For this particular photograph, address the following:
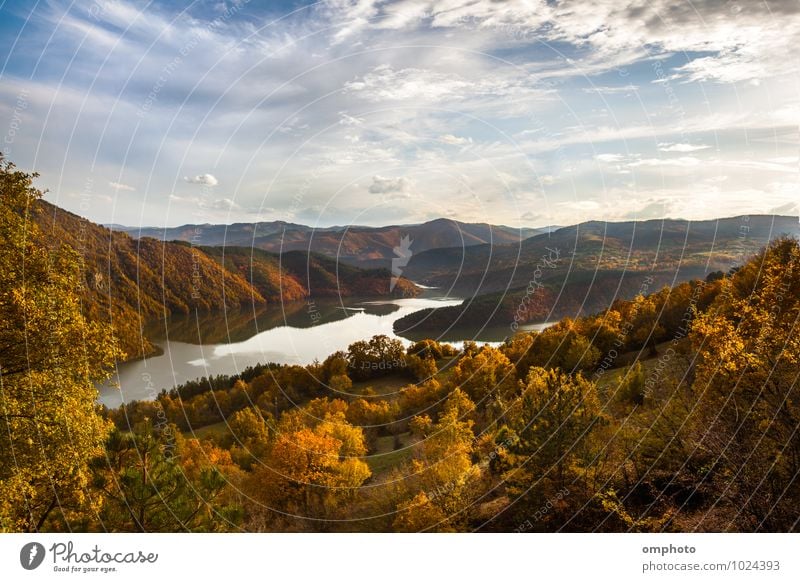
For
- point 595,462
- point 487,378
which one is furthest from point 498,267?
point 595,462

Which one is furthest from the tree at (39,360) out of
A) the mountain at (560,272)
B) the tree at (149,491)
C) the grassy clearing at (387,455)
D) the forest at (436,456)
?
the mountain at (560,272)

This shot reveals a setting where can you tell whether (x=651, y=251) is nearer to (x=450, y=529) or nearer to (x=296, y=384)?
(x=296, y=384)

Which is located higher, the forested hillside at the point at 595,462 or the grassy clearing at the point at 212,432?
the forested hillside at the point at 595,462

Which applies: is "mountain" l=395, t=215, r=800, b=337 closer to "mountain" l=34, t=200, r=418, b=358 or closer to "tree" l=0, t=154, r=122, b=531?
"mountain" l=34, t=200, r=418, b=358

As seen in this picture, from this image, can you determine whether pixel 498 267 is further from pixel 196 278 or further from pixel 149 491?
pixel 149 491

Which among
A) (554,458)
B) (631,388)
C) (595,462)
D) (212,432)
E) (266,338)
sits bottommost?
(212,432)

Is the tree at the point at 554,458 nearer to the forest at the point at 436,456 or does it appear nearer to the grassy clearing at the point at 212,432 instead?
the forest at the point at 436,456
